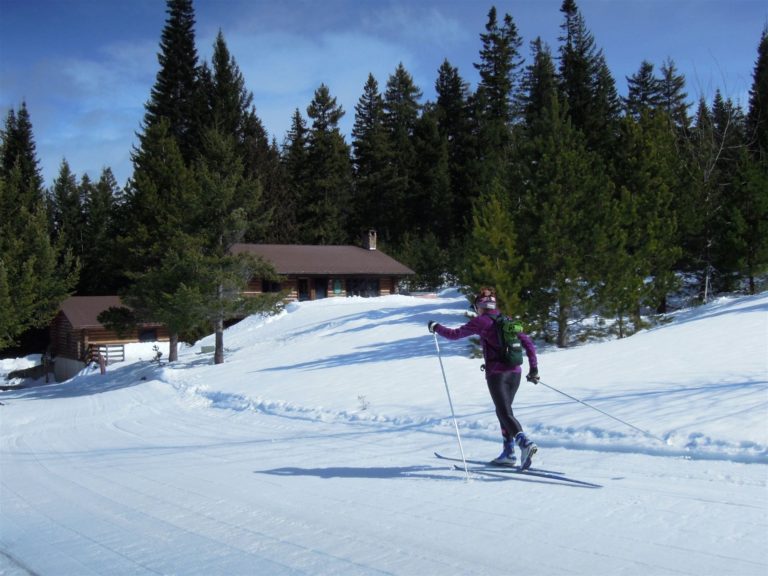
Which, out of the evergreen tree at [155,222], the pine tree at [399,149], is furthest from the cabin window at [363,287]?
the evergreen tree at [155,222]

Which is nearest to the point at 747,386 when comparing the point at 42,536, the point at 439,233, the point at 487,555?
the point at 487,555

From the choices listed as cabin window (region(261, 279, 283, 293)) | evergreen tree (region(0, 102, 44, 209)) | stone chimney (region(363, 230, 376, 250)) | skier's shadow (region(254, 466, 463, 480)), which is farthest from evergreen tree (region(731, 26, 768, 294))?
evergreen tree (region(0, 102, 44, 209))

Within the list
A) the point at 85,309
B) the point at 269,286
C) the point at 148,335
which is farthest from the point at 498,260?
the point at 85,309

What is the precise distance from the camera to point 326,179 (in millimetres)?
58688

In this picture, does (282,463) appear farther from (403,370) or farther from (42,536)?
(403,370)

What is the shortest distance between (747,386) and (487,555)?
635 centimetres

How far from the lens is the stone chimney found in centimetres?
4981

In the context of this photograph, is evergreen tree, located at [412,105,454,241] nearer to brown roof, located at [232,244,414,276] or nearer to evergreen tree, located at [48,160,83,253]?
brown roof, located at [232,244,414,276]

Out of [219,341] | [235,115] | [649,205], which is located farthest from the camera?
[235,115]

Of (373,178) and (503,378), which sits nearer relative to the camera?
(503,378)

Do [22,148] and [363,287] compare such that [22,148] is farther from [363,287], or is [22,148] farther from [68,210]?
[363,287]

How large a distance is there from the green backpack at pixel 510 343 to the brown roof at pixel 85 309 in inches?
1374

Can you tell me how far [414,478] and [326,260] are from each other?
39238mm

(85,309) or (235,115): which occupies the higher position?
(235,115)
